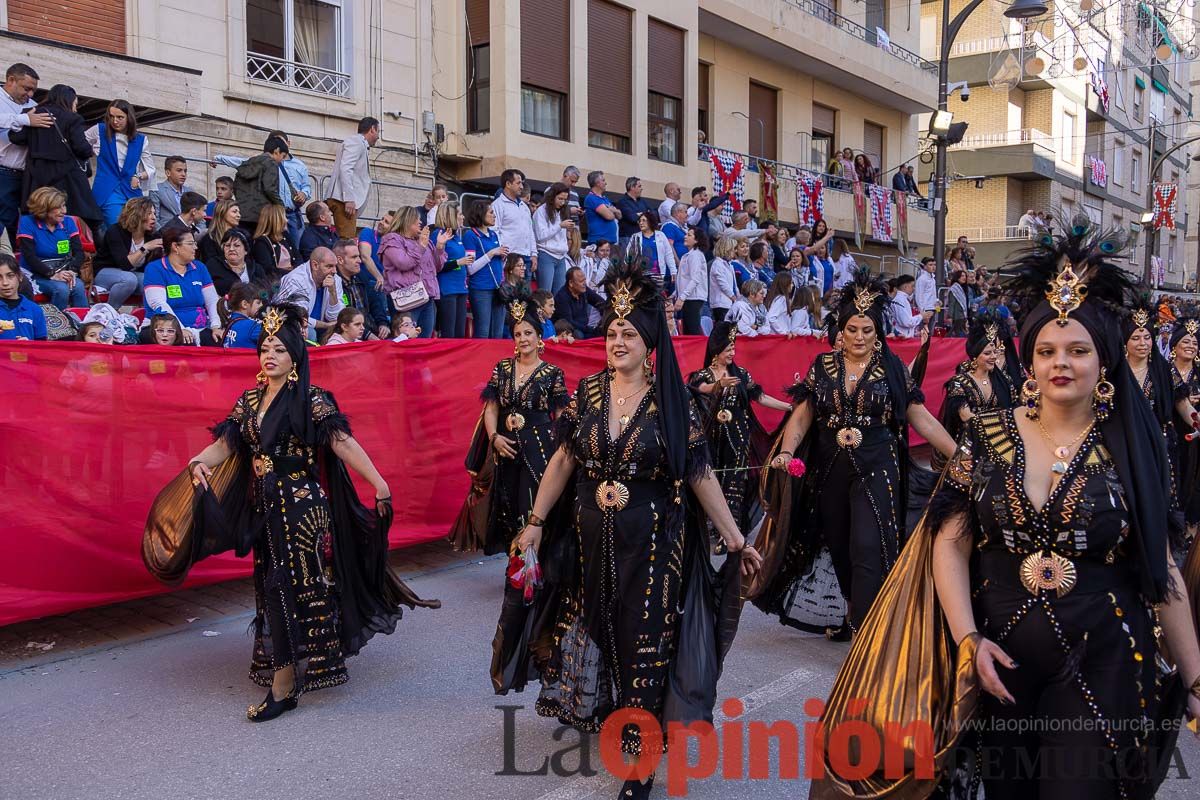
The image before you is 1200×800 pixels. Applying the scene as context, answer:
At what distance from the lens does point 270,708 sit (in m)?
5.13

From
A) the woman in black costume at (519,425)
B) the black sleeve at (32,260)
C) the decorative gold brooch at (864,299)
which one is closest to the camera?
the decorative gold brooch at (864,299)

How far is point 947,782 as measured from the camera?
127 inches

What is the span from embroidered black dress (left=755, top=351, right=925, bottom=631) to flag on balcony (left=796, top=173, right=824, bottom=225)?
16.1 meters

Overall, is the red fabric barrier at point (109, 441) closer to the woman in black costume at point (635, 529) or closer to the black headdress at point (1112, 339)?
the woman in black costume at point (635, 529)

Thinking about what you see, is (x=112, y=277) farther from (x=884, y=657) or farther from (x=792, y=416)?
(x=884, y=657)

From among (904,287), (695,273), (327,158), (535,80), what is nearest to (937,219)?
(904,287)

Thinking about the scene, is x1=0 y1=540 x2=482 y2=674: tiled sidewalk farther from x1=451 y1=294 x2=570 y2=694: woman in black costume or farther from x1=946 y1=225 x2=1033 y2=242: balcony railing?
x1=946 y1=225 x2=1033 y2=242: balcony railing

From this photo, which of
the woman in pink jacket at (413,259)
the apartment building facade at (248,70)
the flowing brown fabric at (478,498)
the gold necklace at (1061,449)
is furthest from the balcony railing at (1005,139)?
the gold necklace at (1061,449)

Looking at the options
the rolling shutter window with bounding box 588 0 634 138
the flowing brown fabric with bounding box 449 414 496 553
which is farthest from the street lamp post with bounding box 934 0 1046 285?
the flowing brown fabric with bounding box 449 414 496 553

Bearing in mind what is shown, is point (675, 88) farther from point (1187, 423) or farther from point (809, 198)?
point (1187, 423)

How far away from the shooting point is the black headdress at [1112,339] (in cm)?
298

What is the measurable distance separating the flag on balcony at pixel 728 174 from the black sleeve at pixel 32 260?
41.8 feet

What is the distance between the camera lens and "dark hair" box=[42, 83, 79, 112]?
→ 9055mm

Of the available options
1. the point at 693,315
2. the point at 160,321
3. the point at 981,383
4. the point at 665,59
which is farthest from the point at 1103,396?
the point at 665,59
